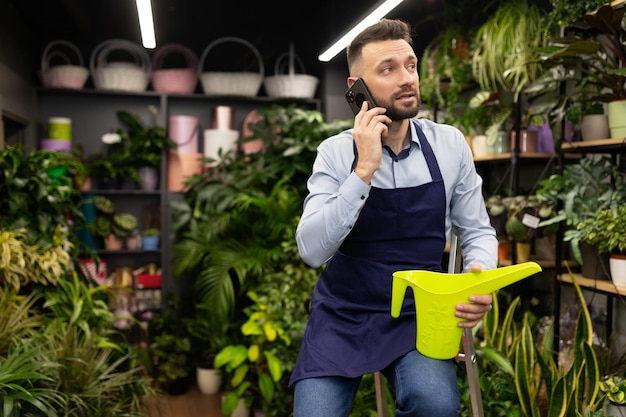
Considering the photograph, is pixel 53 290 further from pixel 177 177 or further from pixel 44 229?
pixel 177 177

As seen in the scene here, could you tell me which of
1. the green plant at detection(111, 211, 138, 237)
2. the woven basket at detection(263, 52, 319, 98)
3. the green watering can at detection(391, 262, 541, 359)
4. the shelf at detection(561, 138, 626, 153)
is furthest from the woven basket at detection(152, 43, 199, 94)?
the green watering can at detection(391, 262, 541, 359)

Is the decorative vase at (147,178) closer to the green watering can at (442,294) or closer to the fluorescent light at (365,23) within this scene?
the fluorescent light at (365,23)

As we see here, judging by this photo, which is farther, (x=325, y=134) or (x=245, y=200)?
(x=325, y=134)

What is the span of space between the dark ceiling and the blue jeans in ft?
11.5

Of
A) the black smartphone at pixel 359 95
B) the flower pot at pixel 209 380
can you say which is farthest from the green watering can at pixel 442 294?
the flower pot at pixel 209 380

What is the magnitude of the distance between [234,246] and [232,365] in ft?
3.31

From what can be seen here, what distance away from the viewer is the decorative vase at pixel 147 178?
4723 millimetres

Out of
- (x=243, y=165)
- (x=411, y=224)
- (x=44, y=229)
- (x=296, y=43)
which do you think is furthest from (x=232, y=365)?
(x=296, y=43)

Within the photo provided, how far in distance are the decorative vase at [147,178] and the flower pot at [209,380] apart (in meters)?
1.58

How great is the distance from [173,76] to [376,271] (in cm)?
361

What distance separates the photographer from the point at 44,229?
2.99 metres

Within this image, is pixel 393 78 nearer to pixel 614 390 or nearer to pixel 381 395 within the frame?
pixel 381 395

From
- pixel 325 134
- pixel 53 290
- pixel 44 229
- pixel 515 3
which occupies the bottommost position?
pixel 53 290

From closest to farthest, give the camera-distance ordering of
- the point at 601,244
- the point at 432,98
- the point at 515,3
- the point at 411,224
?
the point at 411,224, the point at 601,244, the point at 515,3, the point at 432,98
